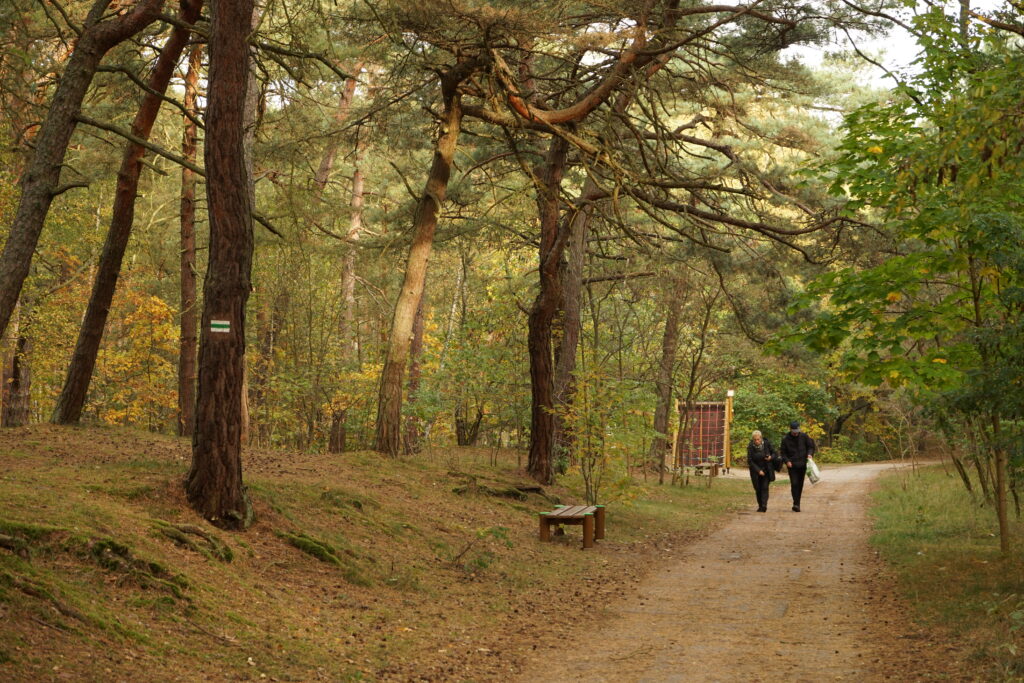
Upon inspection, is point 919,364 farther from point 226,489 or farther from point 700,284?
point 700,284

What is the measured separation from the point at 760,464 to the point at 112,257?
38.0 feet

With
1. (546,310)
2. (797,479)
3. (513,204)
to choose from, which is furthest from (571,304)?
(797,479)

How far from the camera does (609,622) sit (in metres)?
8.30

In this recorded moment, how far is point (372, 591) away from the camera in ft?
26.7

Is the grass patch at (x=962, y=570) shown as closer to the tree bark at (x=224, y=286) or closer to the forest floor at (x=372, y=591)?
the forest floor at (x=372, y=591)

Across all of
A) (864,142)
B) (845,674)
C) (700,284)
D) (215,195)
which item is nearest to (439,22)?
(215,195)

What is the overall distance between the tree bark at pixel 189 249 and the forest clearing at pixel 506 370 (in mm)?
125

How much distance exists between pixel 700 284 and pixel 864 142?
1051 cm

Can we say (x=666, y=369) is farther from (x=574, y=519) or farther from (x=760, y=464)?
(x=574, y=519)

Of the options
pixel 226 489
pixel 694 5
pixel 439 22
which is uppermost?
pixel 694 5

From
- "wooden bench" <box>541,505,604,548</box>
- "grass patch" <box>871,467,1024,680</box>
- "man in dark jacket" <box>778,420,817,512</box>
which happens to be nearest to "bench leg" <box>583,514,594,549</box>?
"wooden bench" <box>541,505,604,548</box>

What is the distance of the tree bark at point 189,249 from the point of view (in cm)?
1575

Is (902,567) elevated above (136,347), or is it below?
below

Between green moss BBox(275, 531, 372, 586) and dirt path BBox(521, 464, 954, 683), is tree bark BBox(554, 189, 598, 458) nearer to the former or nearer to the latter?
dirt path BBox(521, 464, 954, 683)
